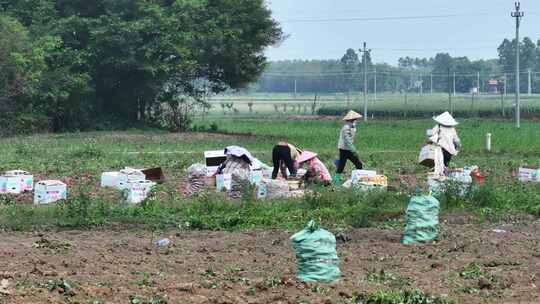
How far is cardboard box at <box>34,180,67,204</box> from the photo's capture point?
57.6 ft

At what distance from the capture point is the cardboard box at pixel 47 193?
57.6ft

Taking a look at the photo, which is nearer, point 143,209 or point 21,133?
point 143,209

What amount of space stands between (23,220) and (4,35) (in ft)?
83.6

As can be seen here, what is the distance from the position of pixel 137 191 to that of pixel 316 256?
7.67m

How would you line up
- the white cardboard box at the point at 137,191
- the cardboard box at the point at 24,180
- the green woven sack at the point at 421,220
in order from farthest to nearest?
the cardboard box at the point at 24,180, the white cardboard box at the point at 137,191, the green woven sack at the point at 421,220

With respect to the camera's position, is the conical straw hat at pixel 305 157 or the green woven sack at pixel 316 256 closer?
the green woven sack at pixel 316 256

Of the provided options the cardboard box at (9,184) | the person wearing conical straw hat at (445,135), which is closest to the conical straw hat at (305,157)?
the person wearing conical straw hat at (445,135)

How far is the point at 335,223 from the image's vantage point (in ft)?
51.2

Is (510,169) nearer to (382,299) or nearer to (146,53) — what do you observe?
(382,299)

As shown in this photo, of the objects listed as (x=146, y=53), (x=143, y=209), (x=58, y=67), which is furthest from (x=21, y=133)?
(x=143, y=209)

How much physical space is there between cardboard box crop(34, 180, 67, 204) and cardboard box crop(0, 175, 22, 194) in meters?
1.20

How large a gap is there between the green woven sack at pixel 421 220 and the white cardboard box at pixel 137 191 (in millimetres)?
5451

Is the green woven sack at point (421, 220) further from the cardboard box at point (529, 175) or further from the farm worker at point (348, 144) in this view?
the cardboard box at point (529, 175)

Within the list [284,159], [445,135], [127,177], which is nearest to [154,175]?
[127,177]
